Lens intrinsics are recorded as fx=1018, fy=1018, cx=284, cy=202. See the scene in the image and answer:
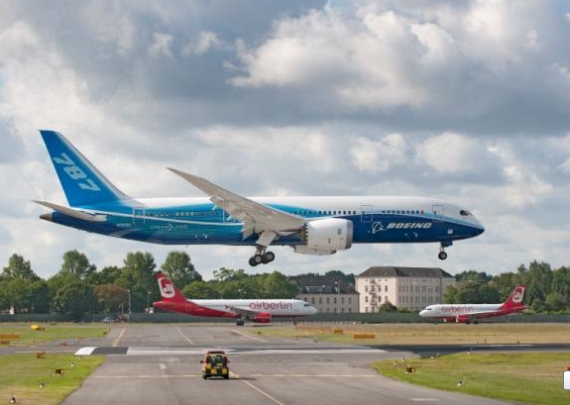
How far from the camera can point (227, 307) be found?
174m

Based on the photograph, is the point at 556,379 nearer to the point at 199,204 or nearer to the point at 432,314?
the point at 199,204

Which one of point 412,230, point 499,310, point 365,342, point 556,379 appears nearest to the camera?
point 556,379

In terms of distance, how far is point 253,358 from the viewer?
7838 cm

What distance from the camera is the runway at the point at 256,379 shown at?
48.0m

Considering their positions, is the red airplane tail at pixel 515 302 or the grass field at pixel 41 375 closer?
the grass field at pixel 41 375

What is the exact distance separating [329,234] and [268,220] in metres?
5.23

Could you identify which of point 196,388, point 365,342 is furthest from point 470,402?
point 365,342

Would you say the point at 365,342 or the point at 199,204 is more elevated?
the point at 199,204

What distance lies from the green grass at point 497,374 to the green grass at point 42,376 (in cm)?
1943

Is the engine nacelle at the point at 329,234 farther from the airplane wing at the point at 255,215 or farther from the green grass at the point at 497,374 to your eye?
the green grass at the point at 497,374

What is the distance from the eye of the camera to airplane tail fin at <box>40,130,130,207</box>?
288ft

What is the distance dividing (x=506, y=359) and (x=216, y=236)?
84.7 ft

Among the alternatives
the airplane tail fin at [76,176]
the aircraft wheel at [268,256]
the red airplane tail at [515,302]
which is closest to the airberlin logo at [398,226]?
the aircraft wheel at [268,256]

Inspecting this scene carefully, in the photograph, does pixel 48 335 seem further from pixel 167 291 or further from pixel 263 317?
pixel 263 317
